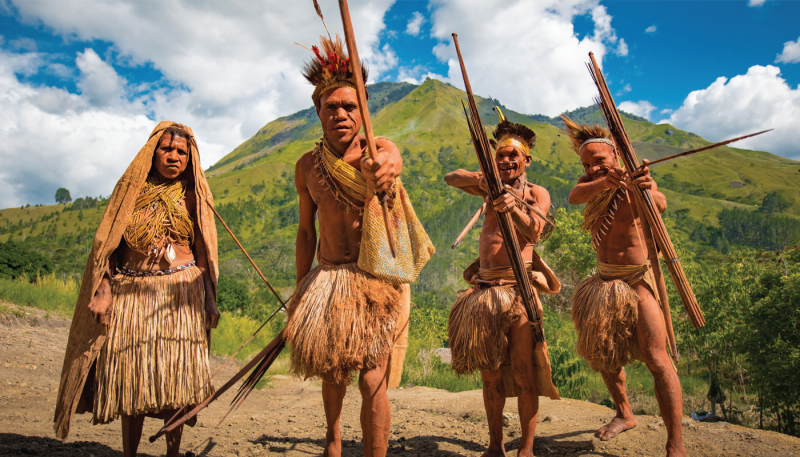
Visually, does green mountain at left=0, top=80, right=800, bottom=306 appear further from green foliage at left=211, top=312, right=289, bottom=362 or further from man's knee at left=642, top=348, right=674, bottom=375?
man's knee at left=642, top=348, right=674, bottom=375

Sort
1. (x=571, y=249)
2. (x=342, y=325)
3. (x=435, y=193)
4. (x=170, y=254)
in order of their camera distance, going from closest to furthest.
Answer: (x=342, y=325)
(x=170, y=254)
(x=571, y=249)
(x=435, y=193)

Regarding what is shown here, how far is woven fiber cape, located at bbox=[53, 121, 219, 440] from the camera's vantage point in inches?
118

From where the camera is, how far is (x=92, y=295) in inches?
119

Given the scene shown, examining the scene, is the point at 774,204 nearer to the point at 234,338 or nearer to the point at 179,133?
the point at 234,338

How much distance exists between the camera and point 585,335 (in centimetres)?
396

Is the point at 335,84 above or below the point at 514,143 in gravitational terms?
above

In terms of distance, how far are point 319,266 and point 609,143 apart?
2807mm

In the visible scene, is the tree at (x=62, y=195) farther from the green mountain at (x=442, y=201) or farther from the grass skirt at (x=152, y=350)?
the grass skirt at (x=152, y=350)

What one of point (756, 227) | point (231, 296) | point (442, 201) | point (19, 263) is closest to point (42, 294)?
point (19, 263)

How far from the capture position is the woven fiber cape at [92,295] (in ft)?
9.80

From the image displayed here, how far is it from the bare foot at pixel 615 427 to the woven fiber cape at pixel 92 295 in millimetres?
3855

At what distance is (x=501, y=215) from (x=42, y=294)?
9486 millimetres

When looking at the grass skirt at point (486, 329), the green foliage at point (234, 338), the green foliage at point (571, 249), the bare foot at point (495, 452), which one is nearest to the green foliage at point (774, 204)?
the green foliage at point (571, 249)

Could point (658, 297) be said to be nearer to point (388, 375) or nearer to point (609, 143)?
point (609, 143)
